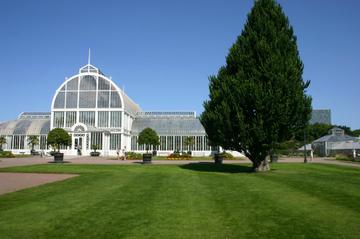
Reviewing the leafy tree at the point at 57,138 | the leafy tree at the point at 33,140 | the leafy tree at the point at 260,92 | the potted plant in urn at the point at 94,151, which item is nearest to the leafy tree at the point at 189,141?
the potted plant in urn at the point at 94,151

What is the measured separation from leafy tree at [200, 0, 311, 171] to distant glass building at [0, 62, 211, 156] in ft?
126

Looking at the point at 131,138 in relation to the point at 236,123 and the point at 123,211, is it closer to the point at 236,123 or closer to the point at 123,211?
the point at 236,123

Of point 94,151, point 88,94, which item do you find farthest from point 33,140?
point 88,94

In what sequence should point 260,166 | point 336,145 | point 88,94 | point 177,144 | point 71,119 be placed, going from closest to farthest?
1. point 260,166
2. point 71,119
3. point 88,94
4. point 177,144
5. point 336,145

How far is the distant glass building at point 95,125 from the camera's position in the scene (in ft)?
199

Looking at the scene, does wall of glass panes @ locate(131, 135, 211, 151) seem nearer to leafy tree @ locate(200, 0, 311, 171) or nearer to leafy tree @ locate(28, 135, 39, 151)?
leafy tree @ locate(28, 135, 39, 151)

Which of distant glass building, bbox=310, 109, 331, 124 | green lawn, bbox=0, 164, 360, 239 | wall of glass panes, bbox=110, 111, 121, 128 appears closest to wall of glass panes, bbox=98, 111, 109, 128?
wall of glass panes, bbox=110, 111, 121, 128

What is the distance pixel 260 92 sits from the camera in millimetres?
22797

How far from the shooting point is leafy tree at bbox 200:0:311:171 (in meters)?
22.9

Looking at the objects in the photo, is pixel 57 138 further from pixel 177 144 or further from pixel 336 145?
pixel 336 145

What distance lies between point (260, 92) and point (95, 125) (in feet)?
150

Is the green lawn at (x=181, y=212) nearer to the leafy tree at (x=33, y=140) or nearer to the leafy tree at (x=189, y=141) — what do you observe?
the leafy tree at (x=189, y=141)

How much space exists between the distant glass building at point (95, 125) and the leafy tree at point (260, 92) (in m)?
38.3

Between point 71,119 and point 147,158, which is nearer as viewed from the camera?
point 147,158
